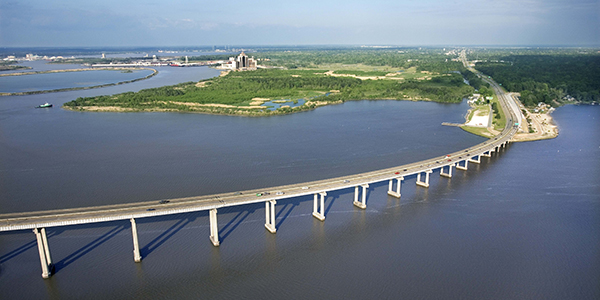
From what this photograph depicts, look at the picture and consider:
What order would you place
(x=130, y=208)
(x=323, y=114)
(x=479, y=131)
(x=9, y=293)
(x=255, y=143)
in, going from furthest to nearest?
(x=323, y=114) → (x=479, y=131) → (x=255, y=143) → (x=130, y=208) → (x=9, y=293)

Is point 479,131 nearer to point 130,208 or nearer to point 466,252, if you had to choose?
point 466,252

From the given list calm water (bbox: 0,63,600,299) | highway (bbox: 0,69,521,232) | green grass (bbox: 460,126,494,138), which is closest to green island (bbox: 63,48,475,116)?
calm water (bbox: 0,63,600,299)

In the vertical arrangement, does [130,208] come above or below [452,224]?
above

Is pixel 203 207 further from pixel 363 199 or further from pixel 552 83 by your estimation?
pixel 552 83

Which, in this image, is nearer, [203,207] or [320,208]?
[203,207]

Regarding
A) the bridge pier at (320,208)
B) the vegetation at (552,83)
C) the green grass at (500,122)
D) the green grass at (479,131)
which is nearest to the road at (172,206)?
the bridge pier at (320,208)

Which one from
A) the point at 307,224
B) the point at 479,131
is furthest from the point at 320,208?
the point at 479,131

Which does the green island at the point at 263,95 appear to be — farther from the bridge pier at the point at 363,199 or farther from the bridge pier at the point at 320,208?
the bridge pier at the point at 320,208

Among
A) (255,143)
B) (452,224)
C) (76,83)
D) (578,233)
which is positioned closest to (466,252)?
(452,224)
